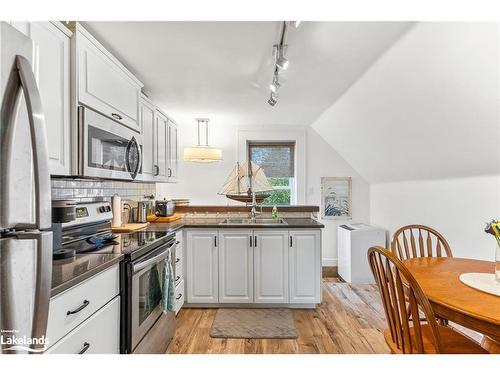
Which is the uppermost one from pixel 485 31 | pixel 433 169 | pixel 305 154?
pixel 485 31

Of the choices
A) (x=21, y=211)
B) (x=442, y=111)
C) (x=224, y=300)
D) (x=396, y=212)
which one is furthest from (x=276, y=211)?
(x=21, y=211)

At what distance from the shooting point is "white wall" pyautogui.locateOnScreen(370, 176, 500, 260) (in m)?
2.20

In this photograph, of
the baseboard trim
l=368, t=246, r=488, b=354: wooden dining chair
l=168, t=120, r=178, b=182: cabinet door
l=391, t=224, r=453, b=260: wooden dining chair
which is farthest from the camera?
the baseboard trim

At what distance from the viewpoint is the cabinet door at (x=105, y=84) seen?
167cm

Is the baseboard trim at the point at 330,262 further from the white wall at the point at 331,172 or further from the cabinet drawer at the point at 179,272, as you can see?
the cabinet drawer at the point at 179,272

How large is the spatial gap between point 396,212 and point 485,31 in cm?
257

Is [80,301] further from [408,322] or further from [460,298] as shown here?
[460,298]

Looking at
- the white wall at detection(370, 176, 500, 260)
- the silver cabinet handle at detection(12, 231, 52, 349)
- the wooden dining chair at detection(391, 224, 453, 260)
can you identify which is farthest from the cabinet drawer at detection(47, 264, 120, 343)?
→ the white wall at detection(370, 176, 500, 260)

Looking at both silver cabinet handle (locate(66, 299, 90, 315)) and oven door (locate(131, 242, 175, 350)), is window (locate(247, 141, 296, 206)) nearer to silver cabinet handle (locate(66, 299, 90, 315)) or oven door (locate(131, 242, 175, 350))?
oven door (locate(131, 242, 175, 350))

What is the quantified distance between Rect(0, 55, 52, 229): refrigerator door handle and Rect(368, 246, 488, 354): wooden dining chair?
129 centimetres

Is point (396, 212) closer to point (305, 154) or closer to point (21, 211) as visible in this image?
point (305, 154)

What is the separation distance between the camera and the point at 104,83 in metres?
1.89

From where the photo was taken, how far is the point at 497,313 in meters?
1.10

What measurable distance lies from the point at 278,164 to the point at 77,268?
3.55m
